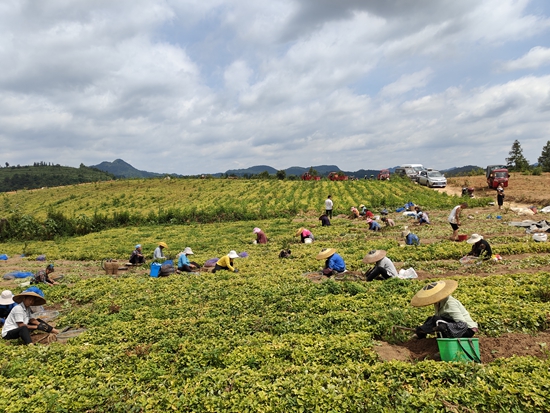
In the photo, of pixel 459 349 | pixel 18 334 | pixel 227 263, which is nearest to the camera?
pixel 459 349

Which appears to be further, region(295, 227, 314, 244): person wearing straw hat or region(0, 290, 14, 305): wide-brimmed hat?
region(295, 227, 314, 244): person wearing straw hat

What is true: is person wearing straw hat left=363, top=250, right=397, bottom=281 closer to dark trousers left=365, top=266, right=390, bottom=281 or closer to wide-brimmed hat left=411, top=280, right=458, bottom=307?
dark trousers left=365, top=266, right=390, bottom=281

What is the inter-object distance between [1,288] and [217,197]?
102 ft

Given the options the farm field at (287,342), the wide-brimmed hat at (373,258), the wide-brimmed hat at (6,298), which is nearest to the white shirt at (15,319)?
the farm field at (287,342)

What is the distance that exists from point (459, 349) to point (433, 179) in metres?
42.6

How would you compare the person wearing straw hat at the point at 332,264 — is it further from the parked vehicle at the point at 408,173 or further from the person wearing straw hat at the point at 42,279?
the parked vehicle at the point at 408,173

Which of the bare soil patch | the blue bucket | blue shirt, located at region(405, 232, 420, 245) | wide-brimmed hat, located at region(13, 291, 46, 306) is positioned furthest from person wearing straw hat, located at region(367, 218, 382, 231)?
wide-brimmed hat, located at region(13, 291, 46, 306)

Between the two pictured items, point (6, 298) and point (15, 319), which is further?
point (6, 298)

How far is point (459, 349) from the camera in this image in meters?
6.12

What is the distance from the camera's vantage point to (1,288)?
46.3ft

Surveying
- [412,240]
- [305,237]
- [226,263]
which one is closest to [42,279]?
[226,263]

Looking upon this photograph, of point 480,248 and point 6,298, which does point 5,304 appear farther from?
point 480,248

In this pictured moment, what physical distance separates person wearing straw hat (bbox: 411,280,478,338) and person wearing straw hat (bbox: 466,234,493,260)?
7165mm

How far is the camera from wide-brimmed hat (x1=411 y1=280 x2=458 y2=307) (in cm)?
650
